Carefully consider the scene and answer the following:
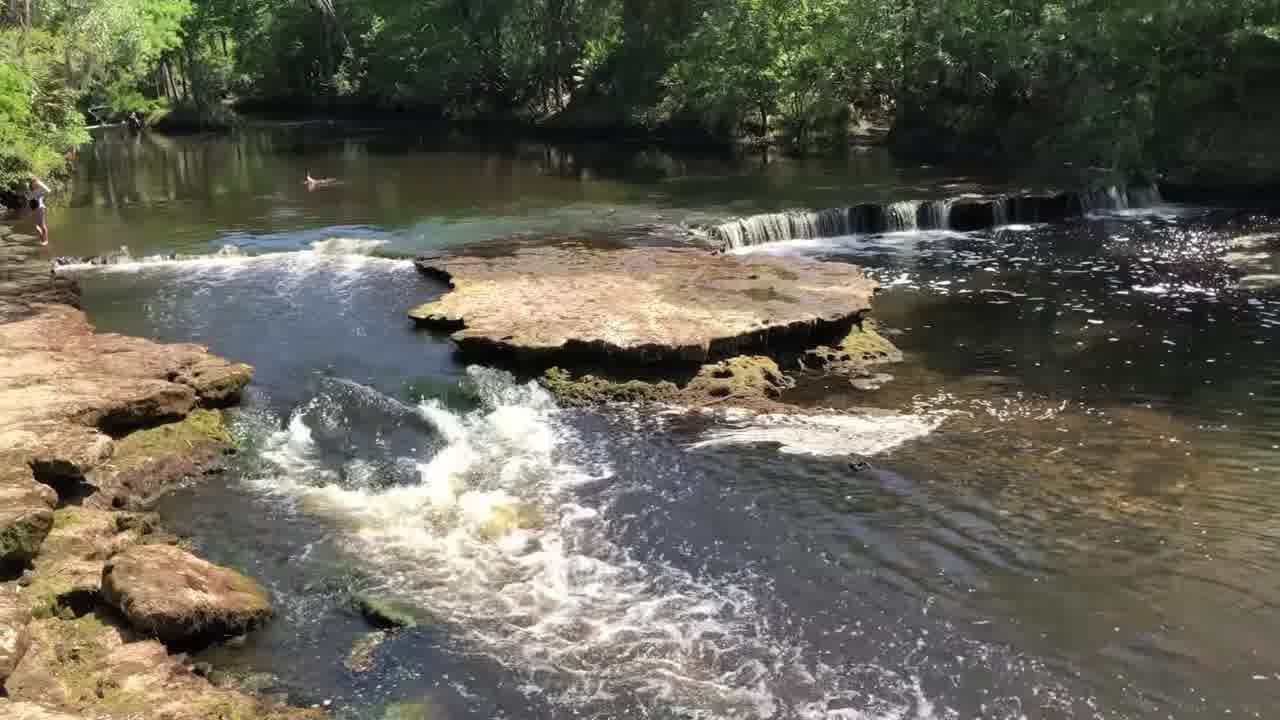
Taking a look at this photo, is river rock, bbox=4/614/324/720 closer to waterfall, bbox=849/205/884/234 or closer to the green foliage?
waterfall, bbox=849/205/884/234

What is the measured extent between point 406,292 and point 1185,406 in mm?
15184

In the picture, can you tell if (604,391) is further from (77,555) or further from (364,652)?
(77,555)

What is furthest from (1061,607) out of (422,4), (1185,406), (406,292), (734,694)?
(422,4)

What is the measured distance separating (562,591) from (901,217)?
2230 centimetres

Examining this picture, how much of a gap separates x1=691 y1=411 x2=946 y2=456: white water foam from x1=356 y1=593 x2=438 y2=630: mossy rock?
17.3 feet

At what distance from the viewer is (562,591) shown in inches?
436

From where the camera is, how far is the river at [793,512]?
959 centimetres

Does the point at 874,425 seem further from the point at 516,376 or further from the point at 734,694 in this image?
the point at 734,694

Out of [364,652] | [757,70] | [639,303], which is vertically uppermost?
[757,70]

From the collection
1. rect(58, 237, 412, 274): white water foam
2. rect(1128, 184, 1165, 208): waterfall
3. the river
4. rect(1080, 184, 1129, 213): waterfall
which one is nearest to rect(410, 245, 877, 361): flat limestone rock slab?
the river

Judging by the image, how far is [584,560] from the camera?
11.7 metres

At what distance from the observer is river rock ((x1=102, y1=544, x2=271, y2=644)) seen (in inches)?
391

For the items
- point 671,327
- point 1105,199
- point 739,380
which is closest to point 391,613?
point 739,380

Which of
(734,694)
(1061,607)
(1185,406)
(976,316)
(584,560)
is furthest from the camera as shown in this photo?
(976,316)
